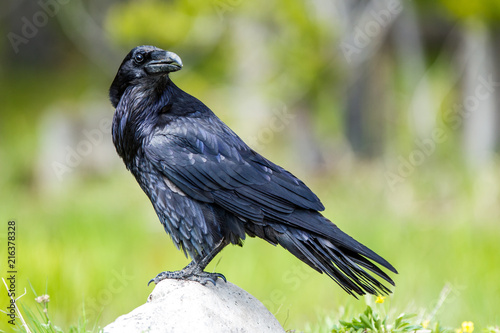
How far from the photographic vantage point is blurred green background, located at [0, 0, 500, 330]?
5795 millimetres

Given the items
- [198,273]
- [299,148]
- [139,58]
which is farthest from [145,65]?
[299,148]

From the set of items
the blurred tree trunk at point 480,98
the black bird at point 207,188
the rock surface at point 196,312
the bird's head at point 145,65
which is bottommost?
the rock surface at point 196,312

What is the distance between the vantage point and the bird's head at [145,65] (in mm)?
3473

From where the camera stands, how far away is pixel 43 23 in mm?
15305

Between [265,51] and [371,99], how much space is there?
2.72 metres

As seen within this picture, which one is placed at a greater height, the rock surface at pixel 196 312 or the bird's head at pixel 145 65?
the bird's head at pixel 145 65

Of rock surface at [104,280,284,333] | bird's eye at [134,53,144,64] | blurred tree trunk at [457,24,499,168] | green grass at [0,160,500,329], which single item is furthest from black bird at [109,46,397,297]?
blurred tree trunk at [457,24,499,168]

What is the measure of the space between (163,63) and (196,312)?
1.39 m

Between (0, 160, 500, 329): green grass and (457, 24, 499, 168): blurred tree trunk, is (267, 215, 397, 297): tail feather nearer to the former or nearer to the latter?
(0, 160, 500, 329): green grass

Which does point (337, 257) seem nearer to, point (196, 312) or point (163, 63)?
point (196, 312)

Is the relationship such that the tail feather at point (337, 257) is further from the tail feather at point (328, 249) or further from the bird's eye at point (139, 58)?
the bird's eye at point (139, 58)

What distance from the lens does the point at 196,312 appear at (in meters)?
3.16

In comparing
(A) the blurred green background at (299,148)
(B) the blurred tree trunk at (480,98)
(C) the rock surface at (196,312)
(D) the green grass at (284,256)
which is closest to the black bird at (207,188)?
(C) the rock surface at (196,312)

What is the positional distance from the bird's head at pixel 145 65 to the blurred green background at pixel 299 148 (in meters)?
2.17
